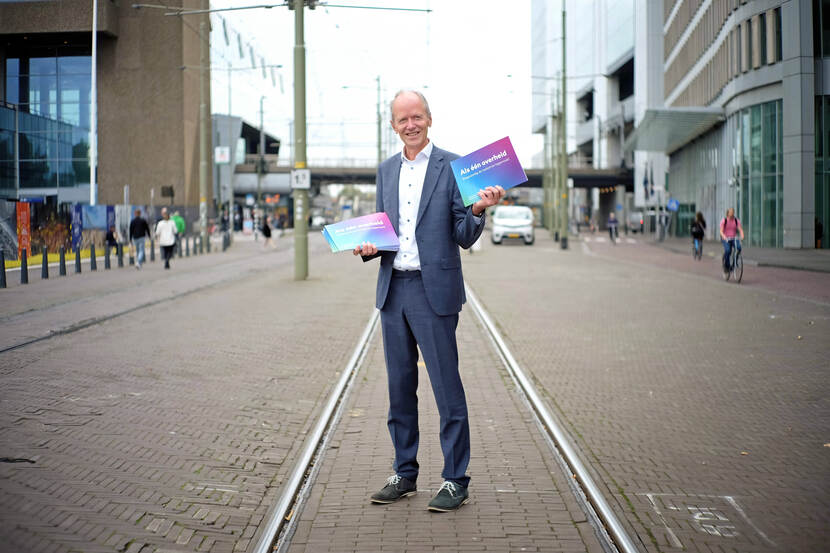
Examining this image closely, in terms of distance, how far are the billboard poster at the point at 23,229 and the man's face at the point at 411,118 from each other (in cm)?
1952

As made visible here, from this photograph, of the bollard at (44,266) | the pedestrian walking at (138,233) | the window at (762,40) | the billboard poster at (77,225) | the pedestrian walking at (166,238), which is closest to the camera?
the bollard at (44,266)

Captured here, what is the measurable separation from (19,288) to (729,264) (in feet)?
47.2

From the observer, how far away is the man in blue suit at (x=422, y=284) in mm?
4531

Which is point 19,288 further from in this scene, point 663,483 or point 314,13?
point 663,483

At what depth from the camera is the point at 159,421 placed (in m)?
6.53

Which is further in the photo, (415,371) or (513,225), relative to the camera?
(513,225)

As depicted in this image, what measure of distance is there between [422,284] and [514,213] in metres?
41.9

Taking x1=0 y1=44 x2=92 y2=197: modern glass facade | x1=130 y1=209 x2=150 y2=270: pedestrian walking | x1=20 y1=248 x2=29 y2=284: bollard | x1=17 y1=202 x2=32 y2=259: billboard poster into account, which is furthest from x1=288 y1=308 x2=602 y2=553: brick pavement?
x1=130 y1=209 x2=150 y2=270: pedestrian walking

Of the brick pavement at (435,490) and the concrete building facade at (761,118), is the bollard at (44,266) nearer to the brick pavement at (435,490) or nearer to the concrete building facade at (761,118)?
the brick pavement at (435,490)

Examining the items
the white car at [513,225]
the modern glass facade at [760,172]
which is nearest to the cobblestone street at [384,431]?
the modern glass facade at [760,172]

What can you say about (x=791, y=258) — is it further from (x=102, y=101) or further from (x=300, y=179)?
(x=102, y=101)

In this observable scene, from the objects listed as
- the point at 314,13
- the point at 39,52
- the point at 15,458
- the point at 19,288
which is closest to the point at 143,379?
the point at 15,458

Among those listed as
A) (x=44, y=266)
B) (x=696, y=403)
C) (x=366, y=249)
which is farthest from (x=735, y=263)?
(x=366, y=249)

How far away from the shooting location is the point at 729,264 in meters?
20.8
